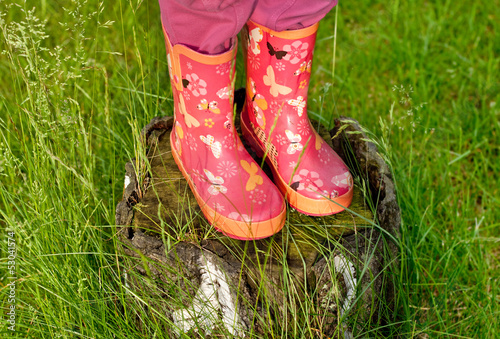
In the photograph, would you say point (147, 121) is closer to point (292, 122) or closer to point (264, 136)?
point (264, 136)

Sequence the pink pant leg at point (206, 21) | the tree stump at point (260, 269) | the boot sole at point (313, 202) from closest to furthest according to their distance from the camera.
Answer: the pink pant leg at point (206, 21)
the tree stump at point (260, 269)
the boot sole at point (313, 202)

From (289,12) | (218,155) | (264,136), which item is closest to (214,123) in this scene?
(218,155)

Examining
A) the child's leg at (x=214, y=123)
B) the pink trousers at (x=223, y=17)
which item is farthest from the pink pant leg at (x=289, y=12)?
the child's leg at (x=214, y=123)

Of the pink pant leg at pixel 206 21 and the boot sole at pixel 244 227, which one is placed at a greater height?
the pink pant leg at pixel 206 21

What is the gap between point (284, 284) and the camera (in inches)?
43.4

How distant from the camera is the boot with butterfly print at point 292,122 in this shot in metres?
1.23

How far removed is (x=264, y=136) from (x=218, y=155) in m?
0.20

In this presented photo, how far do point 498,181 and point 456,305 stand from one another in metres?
0.61

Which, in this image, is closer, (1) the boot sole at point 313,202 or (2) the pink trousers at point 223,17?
(2) the pink trousers at point 223,17

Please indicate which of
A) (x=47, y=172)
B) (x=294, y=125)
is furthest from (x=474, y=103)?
(x=47, y=172)

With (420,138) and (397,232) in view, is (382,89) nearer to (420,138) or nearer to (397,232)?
(420,138)

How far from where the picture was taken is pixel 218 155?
1283mm

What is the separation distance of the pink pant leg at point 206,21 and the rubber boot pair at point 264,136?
1.3 inches

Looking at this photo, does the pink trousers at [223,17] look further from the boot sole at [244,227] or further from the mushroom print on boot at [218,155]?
the boot sole at [244,227]
